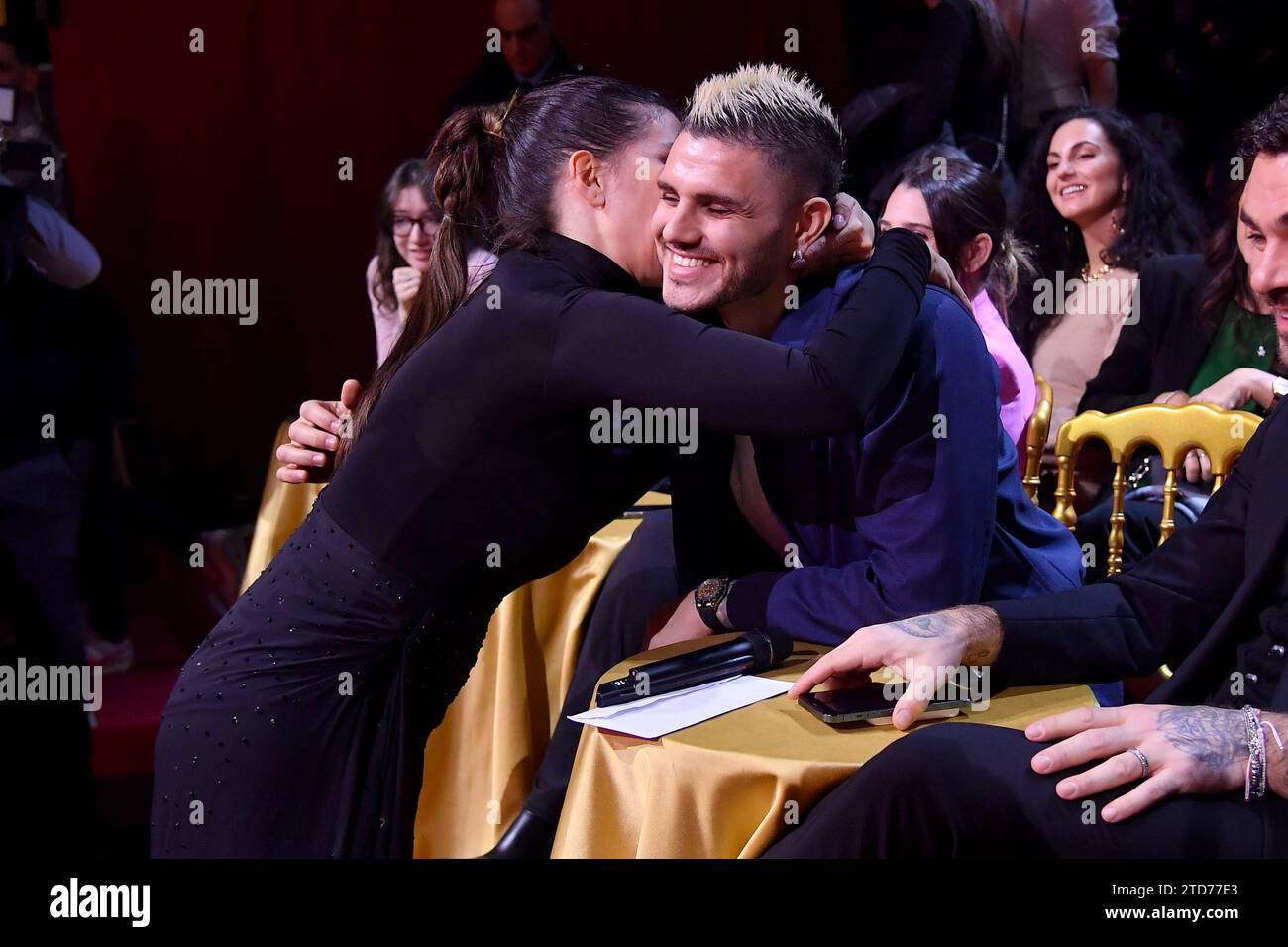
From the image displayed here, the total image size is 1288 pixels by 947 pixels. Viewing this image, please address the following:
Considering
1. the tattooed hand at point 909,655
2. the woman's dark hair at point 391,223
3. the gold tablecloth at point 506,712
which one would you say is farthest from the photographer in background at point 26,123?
the tattooed hand at point 909,655

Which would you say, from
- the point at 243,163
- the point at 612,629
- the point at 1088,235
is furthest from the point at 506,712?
the point at 243,163

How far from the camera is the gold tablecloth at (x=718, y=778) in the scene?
1.22 meters

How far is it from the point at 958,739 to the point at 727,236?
0.74 meters

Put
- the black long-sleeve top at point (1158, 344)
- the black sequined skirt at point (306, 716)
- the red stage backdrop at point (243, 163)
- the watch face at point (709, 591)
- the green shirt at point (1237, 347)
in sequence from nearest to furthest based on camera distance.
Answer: the black sequined skirt at point (306, 716)
the watch face at point (709, 591)
the green shirt at point (1237, 347)
the black long-sleeve top at point (1158, 344)
the red stage backdrop at point (243, 163)

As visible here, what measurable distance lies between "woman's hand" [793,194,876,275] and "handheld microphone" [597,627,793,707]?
0.50 metres

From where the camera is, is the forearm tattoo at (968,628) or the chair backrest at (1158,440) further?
the chair backrest at (1158,440)

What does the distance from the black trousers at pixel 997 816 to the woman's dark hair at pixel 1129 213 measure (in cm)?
222

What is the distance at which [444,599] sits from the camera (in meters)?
1.49

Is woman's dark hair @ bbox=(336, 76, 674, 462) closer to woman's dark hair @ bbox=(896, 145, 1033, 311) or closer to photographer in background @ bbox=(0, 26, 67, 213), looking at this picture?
woman's dark hair @ bbox=(896, 145, 1033, 311)

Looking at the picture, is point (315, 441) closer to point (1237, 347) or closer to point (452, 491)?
point (452, 491)

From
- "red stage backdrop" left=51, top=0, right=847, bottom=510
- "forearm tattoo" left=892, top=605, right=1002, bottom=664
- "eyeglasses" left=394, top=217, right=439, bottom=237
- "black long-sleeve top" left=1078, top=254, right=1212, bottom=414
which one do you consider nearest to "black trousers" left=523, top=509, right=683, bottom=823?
"forearm tattoo" left=892, top=605, right=1002, bottom=664

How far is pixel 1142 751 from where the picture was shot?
1.15 metres

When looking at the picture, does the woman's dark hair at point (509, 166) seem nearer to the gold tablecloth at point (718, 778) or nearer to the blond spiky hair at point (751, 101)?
the blond spiky hair at point (751, 101)
